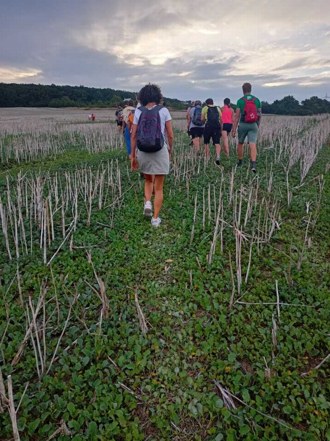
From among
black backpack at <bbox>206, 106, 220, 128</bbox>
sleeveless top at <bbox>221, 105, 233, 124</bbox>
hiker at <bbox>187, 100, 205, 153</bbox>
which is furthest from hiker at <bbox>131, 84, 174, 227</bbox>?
sleeveless top at <bbox>221, 105, 233, 124</bbox>

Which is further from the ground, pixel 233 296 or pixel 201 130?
pixel 201 130

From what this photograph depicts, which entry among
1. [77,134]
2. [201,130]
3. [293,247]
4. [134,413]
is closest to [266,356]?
[134,413]

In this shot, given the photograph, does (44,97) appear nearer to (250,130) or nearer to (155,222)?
(250,130)

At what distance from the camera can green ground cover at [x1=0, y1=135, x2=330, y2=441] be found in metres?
2.43

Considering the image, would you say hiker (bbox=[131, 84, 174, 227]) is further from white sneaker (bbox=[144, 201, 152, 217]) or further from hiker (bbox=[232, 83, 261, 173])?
hiker (bbox=[232, 83, 261, 173])

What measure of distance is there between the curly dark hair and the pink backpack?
4245 mm

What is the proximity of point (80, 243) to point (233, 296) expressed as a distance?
101 inches

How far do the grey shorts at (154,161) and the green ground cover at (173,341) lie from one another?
1092mm

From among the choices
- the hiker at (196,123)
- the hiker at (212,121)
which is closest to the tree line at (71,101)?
the hiker at (196,123)

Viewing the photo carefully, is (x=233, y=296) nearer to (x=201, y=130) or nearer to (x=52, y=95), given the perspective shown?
(x=201, y=130)

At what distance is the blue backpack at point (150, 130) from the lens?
15.1ft

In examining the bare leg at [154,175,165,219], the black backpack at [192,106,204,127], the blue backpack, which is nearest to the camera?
the blue backpack

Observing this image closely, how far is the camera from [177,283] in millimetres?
4055

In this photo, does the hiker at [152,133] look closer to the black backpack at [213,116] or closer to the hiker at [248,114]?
the hiker at [248,114]
